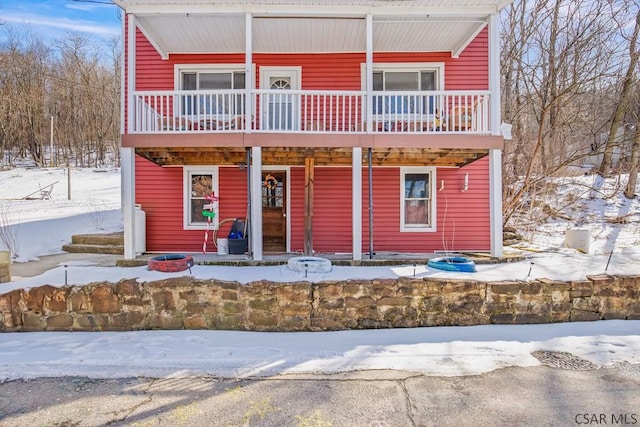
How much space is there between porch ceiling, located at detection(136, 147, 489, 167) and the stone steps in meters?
2.31

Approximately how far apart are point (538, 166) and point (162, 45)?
44.3 feet

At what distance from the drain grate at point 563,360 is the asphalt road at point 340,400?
109 millimetres

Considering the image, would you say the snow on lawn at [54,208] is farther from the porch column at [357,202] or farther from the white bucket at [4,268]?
the porch column at [357,202]

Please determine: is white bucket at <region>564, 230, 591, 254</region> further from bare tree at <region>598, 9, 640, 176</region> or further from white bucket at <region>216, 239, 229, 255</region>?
white bucket at <region>216, 239, 229, 255</region>

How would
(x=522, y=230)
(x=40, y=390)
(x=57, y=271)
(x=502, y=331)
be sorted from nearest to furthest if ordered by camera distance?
(x=40, y=390), (x=502, y=331), (x=57, y=271), (x=522, y=230)

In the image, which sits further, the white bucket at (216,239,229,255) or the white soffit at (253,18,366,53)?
the white bucket at (216,239,229,255)

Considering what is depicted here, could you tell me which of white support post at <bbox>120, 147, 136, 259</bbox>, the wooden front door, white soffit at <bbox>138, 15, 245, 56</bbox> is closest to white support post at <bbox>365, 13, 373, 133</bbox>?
white soffit at <bbox>138, 15, 245, 56</bbox>

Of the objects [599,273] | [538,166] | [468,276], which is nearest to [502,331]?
[468,276]

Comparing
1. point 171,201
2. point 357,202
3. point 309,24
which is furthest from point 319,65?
point 171,201

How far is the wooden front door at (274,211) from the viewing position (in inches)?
381

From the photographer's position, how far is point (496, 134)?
304 inches

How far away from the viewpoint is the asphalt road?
3.19 meters

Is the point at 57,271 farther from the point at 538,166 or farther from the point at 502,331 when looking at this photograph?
the point at 538,166

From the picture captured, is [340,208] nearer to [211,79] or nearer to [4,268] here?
[211,79]
